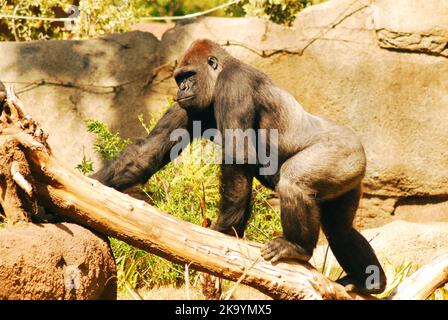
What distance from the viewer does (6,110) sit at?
4.23 metres

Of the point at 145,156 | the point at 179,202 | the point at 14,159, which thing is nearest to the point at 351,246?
the point at 145,156

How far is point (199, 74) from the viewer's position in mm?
5426

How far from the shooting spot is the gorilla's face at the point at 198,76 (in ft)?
17.5

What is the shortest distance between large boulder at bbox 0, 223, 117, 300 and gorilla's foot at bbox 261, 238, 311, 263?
103 centimetres

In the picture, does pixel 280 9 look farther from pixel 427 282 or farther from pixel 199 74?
pixel 427 282

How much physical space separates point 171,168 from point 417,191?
2.75 meters

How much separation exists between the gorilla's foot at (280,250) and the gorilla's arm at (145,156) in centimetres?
124

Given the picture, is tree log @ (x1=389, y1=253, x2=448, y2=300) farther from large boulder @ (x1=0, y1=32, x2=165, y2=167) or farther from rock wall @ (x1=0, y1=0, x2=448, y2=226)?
large boulder @ (x1=0, y1=32, x2=165, y2=167)

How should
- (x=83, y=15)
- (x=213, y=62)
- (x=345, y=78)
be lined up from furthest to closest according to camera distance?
(x=83, y=15) < (x=345, y=78) < (x=213, y=62)

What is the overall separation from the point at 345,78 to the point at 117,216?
3981 millimetres

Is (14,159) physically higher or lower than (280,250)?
higher

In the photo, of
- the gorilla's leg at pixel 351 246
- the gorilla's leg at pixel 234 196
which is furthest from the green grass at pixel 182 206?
the gorilla's leg at pixel 234 196

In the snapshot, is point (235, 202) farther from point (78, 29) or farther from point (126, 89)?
point (78, 29)
